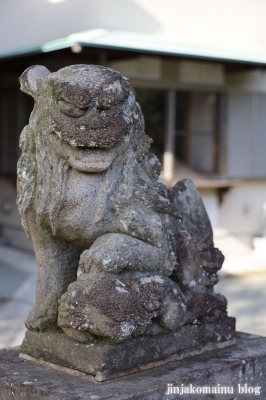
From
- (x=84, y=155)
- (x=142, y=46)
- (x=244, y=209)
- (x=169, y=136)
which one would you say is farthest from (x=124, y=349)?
(x=244, y=209)

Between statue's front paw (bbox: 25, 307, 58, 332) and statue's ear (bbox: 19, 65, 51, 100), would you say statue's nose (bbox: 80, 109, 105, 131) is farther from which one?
statue's front paw (bbox: 25, 307, 58, 332)

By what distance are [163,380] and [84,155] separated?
3.15ft

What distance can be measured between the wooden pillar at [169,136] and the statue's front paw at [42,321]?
562cm

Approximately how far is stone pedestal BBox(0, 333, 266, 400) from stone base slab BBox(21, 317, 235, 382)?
0.03 m

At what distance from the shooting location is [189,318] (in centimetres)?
294

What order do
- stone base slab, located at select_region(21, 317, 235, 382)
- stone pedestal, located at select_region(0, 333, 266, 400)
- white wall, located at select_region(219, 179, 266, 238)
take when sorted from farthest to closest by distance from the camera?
white wall, located at select_region(219, 179, 266, 238) < stone base slab, located at select_region(21, 317, 235, 382) < stone pedestal, located at select_region(0, 333, 266, 400)

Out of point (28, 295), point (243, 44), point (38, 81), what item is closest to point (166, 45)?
point (243, 44)

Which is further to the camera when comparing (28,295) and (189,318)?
(28,295)

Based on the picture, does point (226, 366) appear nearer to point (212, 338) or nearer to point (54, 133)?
point (212, 338)

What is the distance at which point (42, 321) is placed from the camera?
2846mm

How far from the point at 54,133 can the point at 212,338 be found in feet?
3.98

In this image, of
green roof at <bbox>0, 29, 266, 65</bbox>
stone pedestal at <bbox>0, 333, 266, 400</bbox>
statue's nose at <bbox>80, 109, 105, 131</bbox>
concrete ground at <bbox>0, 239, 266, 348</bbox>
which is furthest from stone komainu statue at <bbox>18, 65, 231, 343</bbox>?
green roof at <bbox>0, 29, 266, 65</bbox>

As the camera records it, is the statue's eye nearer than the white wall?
Yes

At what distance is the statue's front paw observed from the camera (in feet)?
9.35
